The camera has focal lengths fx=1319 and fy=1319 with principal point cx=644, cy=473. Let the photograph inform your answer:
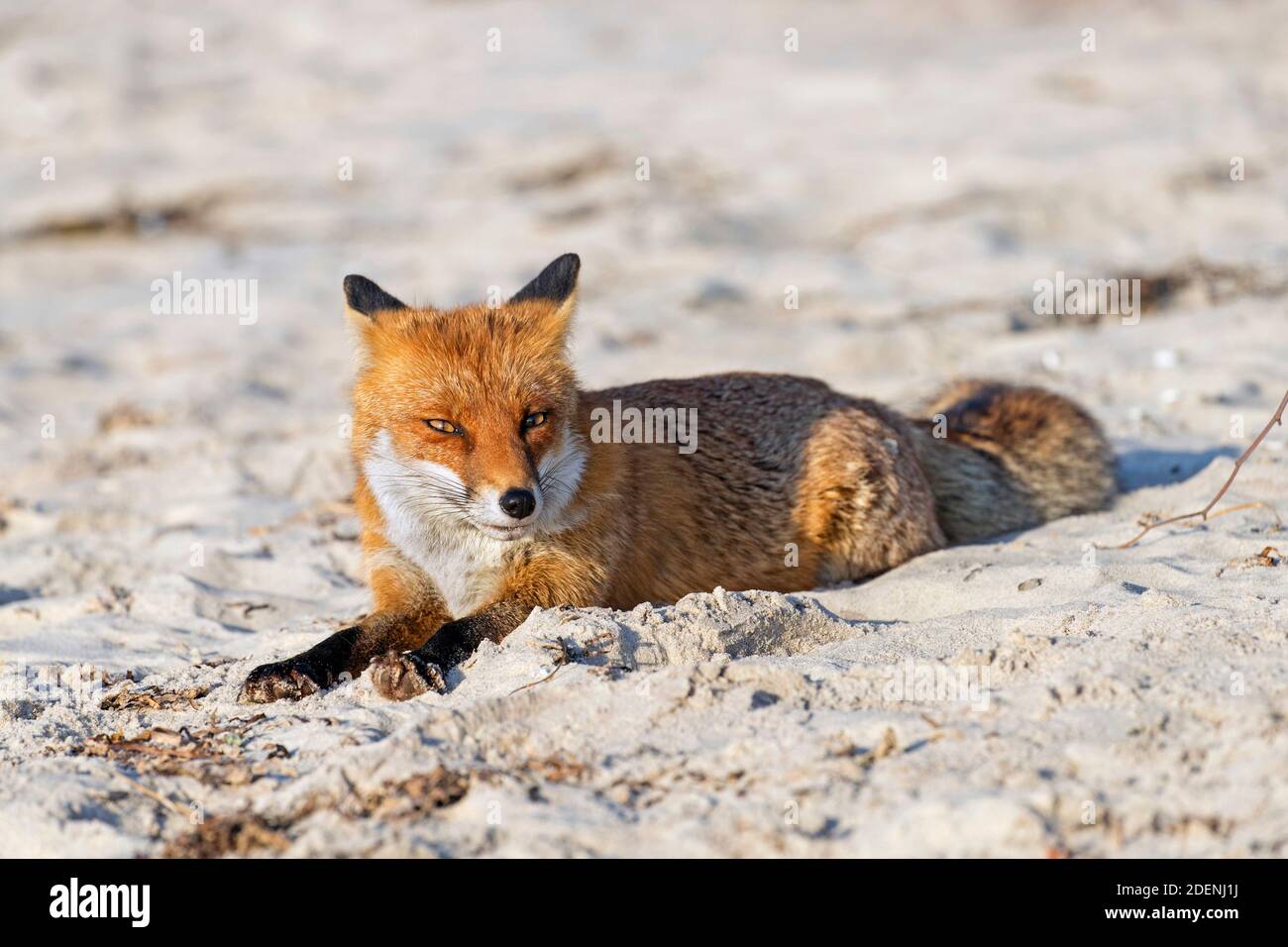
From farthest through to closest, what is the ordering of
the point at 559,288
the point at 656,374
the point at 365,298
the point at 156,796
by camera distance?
the point at 656,374 < the point at 559,288 < the point at 365,298 < the point at 156,796

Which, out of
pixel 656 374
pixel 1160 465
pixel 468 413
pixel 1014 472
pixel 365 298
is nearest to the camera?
pixel 468 413

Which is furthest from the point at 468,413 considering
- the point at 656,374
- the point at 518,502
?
the point at 656,374

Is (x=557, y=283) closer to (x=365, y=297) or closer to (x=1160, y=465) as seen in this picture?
(x=365, y=297)

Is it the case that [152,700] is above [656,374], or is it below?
below

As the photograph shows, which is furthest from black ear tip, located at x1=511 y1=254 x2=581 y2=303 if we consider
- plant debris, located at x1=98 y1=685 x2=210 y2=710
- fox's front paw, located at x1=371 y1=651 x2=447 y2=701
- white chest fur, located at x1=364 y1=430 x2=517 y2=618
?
plant debris, located at x1=98 y1=685 x2=210 y2=710

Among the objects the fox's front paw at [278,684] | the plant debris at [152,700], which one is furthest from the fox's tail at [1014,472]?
the plant debris at [152,700]

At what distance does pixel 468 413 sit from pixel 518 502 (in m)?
0.49

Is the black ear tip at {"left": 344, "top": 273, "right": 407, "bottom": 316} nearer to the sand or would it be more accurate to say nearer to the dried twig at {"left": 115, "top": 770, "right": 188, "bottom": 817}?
the sand

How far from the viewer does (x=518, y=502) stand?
478cm

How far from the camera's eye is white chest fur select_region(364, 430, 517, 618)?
528 centimetres

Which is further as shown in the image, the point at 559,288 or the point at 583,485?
the point at 559,288

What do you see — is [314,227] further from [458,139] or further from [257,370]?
[257,370]

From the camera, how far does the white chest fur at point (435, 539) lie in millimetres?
5281
